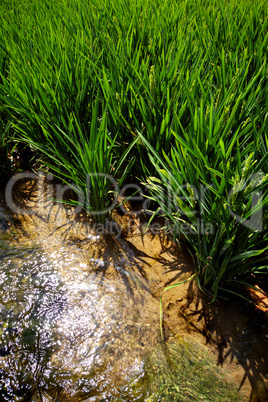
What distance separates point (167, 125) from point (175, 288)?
76 cm

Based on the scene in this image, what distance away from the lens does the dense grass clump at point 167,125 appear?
3.34ft

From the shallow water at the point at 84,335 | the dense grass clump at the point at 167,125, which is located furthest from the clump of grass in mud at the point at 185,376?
the dense grass clump at the point at 167,125

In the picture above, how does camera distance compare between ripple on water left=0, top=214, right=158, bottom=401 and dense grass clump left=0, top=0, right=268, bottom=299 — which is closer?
ripple on water left=0, top=214, right=158, bottom=401

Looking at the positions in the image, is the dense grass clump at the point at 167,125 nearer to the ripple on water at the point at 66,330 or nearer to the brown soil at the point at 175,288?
the brown soil at the point at 175,288

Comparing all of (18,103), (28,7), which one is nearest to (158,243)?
(18,103)

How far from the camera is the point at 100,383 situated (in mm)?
868

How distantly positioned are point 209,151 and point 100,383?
3.09 feet

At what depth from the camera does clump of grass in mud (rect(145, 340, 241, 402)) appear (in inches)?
34.0

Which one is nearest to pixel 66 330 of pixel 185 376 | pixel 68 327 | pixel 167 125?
pixel 68 327

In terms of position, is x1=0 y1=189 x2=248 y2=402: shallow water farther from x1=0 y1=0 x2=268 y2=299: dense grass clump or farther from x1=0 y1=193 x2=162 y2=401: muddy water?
x1=0 y1=0 x2=268 y2=299: dense grass clump

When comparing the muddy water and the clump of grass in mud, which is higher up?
the muddy water

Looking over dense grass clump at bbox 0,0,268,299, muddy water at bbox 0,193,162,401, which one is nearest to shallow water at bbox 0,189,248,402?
muddy water at bbox 0,193,162,401

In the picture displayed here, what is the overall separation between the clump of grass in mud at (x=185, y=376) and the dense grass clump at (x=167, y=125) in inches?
8.9

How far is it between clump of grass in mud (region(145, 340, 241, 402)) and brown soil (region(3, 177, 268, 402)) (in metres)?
0.04
